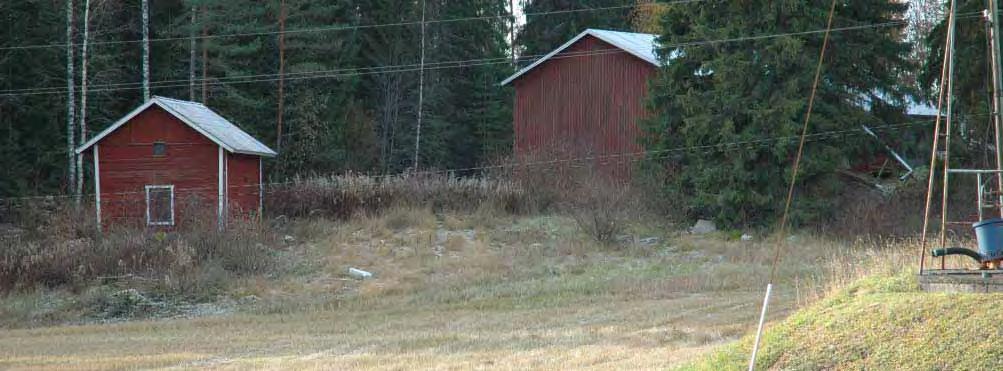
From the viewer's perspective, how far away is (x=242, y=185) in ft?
94.8

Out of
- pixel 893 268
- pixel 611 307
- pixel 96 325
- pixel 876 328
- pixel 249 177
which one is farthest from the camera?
pixel 249 177

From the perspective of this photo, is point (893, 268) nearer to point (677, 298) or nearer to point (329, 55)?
point (677, 298)

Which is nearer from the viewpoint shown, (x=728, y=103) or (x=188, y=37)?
(x=728, y=103)

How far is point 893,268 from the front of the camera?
1355 cm

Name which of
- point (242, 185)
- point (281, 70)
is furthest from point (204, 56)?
point (242, 185)

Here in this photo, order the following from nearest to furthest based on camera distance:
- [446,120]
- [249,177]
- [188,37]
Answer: [249,177] < [188,37] < [446,120]

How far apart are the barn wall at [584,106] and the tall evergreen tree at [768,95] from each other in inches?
184

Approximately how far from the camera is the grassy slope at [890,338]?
792cm

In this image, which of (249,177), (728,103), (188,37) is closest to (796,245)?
(728,103)

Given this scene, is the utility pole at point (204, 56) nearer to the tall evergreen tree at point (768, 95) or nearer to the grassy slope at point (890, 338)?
the tall evergreen tree at point (768, 95)

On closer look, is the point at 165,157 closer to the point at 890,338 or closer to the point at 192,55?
the point at 192,55

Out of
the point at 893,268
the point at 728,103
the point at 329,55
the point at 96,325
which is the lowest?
the point at 96,325

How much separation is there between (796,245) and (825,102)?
5115 millimetres

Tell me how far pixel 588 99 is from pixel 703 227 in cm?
918
